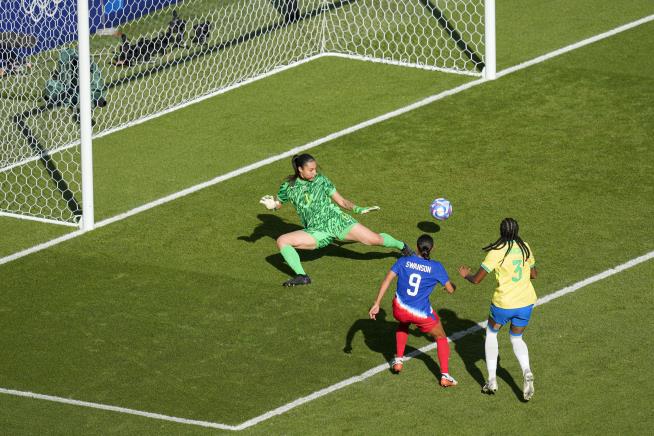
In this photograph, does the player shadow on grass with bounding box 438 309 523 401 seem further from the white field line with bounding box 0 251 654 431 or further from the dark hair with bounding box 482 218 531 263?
the dark hair with bounding box 482 218 531 263

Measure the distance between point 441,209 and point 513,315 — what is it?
4.61 metres

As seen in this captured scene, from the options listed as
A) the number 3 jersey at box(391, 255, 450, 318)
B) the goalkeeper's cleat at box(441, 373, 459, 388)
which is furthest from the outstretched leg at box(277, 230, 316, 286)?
the goalkeeper's cleat at box(441, 373, 459, 388)

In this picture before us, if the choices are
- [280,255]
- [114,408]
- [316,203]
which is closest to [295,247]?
[316,203]

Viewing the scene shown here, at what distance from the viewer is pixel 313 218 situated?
17953 mm

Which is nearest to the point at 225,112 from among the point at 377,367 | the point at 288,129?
the point at 288,129

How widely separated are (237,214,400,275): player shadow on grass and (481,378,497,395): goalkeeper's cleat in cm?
398

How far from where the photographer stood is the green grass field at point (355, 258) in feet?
49.8

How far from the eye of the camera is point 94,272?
18766 millimetres

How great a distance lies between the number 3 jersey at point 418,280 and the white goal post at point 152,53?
6407mm

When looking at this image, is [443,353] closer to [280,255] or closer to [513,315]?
[513,315]

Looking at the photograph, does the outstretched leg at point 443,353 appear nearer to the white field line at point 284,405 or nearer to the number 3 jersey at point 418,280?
the number 3 jersey at point 418,280

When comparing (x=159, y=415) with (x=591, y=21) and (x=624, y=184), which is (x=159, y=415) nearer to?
(x=624, y=184)

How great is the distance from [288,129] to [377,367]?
302 inches

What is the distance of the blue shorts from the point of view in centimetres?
1469
